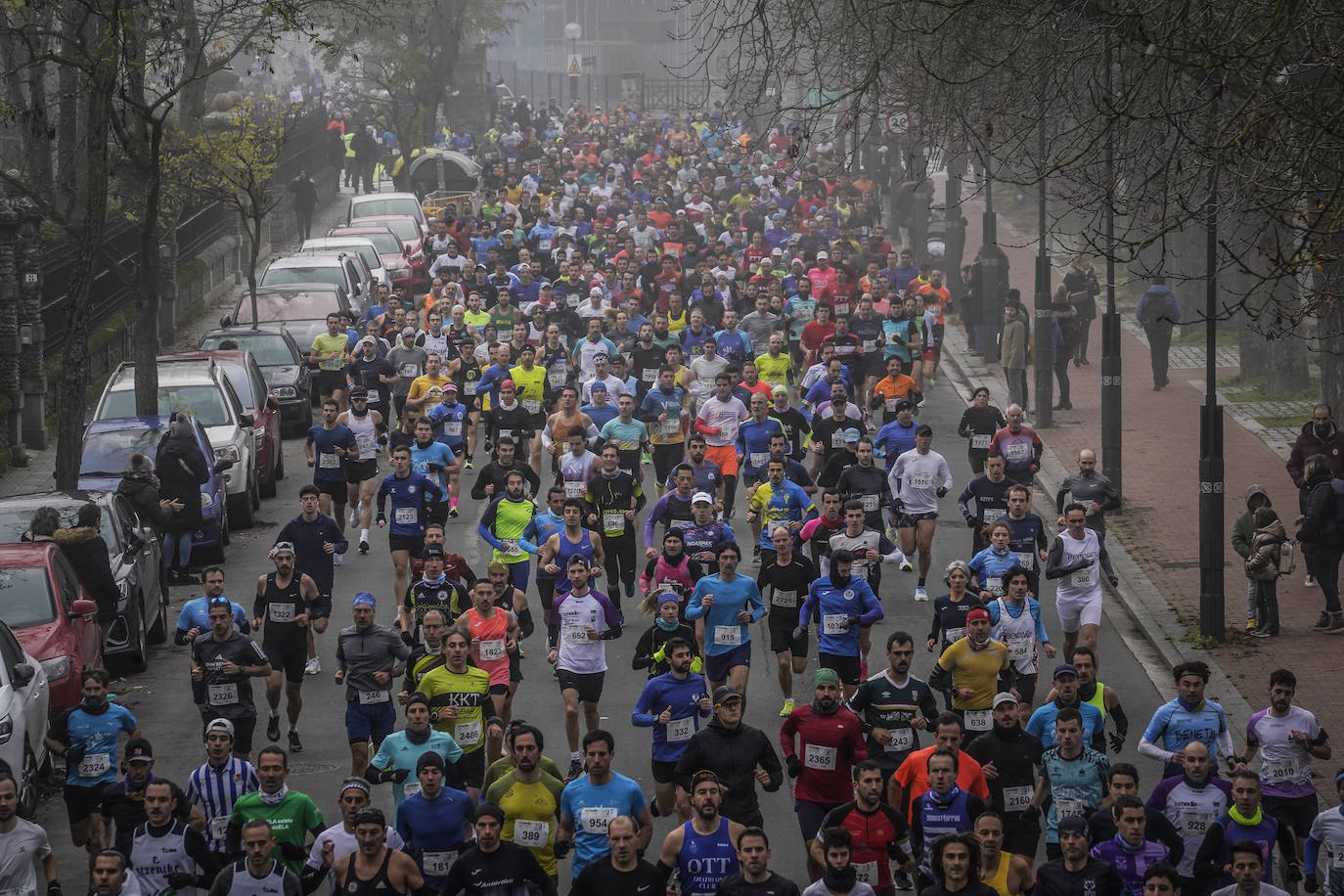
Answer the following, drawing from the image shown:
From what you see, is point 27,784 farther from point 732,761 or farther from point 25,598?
point 732,761

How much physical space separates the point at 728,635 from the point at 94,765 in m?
4.45

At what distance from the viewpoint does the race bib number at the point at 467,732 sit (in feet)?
41.3

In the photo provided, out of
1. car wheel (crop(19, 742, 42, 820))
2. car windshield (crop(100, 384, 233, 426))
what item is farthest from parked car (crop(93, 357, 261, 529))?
car wheel (crop(19, 742, 42, 820))

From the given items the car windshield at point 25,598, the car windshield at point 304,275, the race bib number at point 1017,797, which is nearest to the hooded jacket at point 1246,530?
the race bib number at point 1017,797

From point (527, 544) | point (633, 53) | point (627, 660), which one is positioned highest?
point (633, 53)

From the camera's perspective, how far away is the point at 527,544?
53.4 ft

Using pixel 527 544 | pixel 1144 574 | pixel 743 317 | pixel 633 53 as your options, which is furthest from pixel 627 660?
pixel 633 53

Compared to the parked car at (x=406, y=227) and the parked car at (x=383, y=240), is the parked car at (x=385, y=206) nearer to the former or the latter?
the parked car at (x=406, y=227)

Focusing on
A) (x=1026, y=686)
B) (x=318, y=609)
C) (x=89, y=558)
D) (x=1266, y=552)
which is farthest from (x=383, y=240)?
(x=1026, y=686)

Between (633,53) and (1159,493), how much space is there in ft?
285

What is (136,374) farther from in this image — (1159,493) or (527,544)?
(1159,493)

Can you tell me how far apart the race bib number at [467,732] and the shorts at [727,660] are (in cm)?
222

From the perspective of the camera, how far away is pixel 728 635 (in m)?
14.2

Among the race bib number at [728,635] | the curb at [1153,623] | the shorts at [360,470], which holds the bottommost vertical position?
the curb at [1153,623]
